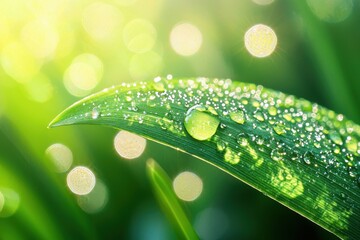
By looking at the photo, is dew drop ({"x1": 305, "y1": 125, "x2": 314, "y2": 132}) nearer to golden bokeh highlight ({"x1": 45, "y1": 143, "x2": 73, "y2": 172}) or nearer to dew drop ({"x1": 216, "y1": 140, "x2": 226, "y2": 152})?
dew drop ({"x1": 216, "y1": 140, "x2": 226, "y2": 152})

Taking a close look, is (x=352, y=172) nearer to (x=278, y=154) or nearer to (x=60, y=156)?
(x=278, y=154)

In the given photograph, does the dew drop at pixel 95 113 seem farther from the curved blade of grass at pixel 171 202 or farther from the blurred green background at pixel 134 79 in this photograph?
the blurred green background at pixel 134 79

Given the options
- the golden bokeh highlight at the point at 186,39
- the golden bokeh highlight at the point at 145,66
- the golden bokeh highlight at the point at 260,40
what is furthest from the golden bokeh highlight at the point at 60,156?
the golden bokeh highlight at the point at 260,40

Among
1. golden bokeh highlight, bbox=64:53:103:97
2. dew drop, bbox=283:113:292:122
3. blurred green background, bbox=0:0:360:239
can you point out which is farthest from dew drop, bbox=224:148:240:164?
golden bokeh highlight, bbox=64:53:103:97

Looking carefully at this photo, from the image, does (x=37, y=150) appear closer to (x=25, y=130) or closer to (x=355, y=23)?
(x=25, y=130)

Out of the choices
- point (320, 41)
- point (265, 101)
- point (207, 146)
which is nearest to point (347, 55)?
point (320, 41)
